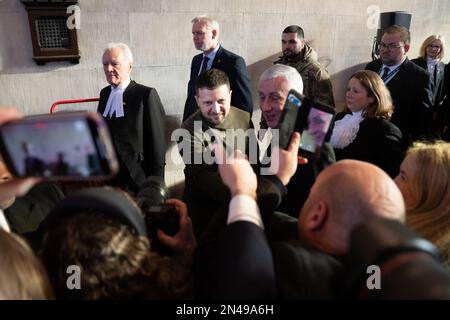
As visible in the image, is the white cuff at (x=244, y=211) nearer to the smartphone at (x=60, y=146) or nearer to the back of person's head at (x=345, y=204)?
the back of person's head at (x=345, y=204)

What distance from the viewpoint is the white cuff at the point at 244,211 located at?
84 cm

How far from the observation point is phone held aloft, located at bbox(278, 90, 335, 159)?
1.26 metres

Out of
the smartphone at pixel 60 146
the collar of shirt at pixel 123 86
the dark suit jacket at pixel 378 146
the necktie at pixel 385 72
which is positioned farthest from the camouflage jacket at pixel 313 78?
the smartphone at pixel 60 146

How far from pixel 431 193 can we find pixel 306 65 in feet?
7.48

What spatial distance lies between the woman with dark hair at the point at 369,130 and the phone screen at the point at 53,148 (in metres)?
1.84

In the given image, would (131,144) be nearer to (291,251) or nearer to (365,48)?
(291,251)

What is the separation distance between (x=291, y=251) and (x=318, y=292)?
0.11 metres

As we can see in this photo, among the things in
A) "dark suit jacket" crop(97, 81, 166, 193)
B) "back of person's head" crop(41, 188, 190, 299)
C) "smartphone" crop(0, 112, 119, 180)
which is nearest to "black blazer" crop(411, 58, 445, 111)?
"dark suit jacket" crop(97, 81, 166, 193)

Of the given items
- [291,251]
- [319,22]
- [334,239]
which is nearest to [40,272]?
[291,251]

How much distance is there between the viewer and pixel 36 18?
8.91ft

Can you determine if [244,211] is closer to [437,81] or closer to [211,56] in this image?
[211,56]

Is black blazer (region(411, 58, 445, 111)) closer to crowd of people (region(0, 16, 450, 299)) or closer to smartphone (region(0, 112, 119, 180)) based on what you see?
crowd of people (region(0, 16, 450, 299))

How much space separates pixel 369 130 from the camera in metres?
2.15

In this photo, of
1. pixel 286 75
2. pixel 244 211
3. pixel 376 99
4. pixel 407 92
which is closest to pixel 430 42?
pixel 407 92
